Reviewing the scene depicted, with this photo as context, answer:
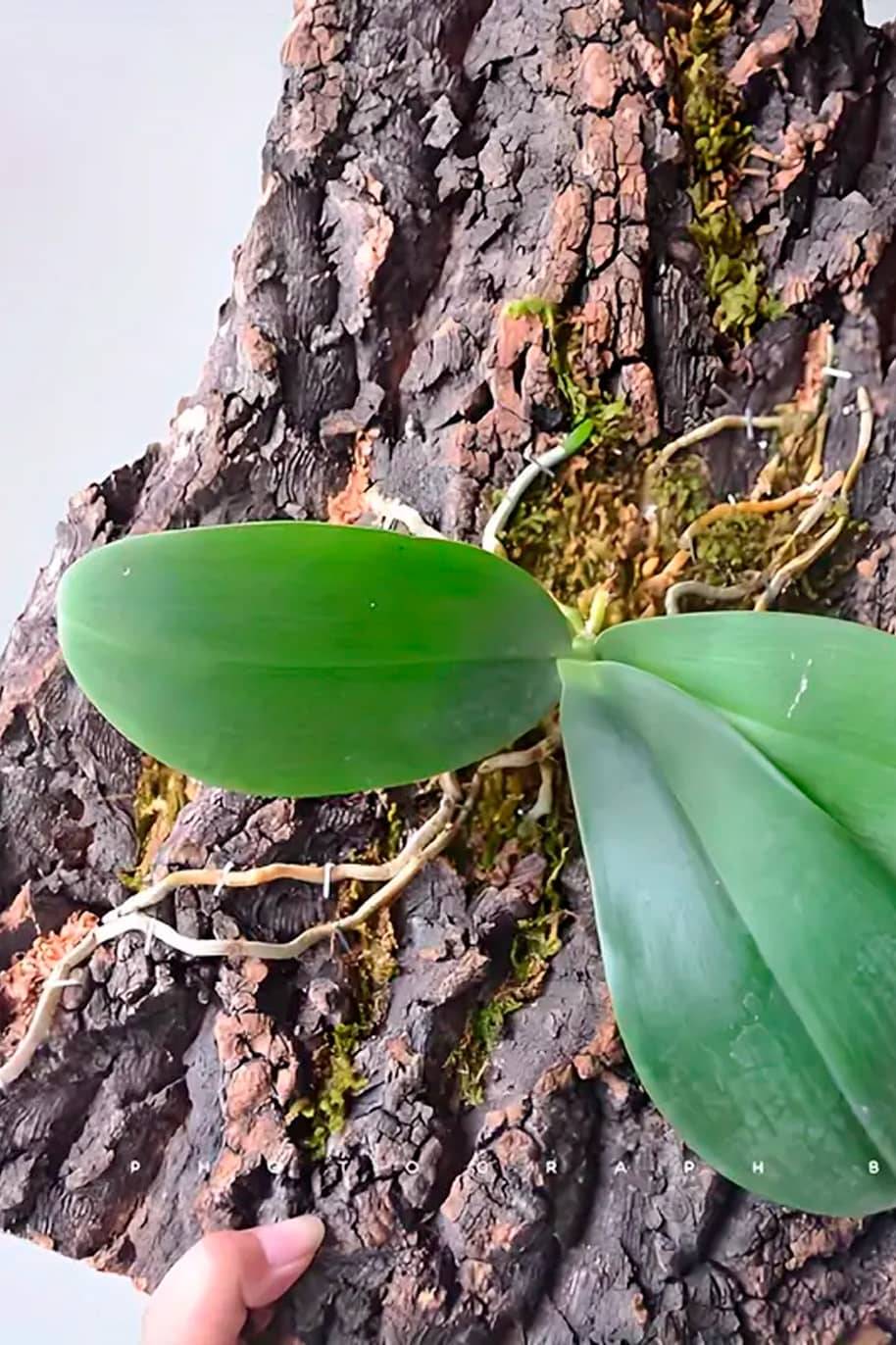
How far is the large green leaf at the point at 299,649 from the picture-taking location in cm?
62

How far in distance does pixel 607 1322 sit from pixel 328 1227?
0.17 metres

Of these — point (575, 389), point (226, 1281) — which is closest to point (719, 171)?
point (575, 389)

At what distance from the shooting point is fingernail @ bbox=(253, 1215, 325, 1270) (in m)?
0.74

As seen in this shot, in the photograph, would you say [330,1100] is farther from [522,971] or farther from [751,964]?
[751,964]

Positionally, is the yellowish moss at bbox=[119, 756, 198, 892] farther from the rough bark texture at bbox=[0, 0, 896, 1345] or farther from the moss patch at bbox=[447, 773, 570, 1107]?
the moss patch at bbox=[447, 773, 570, 1107]

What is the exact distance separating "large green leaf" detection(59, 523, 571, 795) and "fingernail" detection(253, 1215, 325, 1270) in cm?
28

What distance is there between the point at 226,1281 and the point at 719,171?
78 centimetres

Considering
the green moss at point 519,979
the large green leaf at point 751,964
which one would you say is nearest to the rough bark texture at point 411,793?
the green moss at point 519,979

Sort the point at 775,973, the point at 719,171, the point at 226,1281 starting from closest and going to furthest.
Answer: the point at 775,973
the point at 226,1281
the point at 719,171

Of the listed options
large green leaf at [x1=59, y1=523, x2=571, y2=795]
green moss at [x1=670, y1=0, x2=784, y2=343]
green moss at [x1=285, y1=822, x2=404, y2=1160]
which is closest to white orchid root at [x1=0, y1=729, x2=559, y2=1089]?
green moss at [x1=285, y1=822, x2=404, y2=1160]

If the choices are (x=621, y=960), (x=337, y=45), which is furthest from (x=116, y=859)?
(x=337, y=45)

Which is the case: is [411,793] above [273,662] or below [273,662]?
below

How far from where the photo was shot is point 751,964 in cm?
60

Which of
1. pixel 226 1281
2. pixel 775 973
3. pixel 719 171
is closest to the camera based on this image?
pixel 775 973
